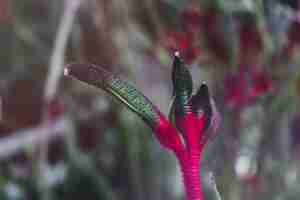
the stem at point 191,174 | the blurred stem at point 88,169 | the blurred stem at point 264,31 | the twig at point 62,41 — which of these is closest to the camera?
the stem at point 191,174

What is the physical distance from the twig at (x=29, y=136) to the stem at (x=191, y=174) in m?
0.66

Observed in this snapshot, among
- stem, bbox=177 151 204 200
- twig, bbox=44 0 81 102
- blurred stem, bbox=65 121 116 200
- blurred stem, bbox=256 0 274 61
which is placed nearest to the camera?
stem, bbox=177 151 204 200

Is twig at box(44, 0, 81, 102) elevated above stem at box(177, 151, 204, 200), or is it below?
above

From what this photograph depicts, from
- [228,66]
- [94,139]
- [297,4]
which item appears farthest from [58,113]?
[297,4]

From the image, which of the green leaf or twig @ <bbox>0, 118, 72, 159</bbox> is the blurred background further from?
the green leaf

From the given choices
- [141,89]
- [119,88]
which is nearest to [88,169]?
[141,89]

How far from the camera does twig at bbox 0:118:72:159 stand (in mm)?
1060

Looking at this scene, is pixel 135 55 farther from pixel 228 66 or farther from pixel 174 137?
pixel 174 137

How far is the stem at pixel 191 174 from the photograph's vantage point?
0.39 metres

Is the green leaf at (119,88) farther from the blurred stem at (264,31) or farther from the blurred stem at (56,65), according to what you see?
the blurred stem at (56,65)

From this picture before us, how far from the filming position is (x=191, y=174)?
40 centimetres

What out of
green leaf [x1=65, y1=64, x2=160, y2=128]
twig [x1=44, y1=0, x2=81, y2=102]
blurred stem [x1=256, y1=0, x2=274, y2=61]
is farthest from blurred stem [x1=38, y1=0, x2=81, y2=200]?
green leaf [x1=65, y1=64, x2=160, y2=128]

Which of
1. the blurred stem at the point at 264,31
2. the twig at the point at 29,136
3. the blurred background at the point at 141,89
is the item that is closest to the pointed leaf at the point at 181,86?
the blurred background at the point at 141,89

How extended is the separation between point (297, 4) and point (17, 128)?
0.63 m
